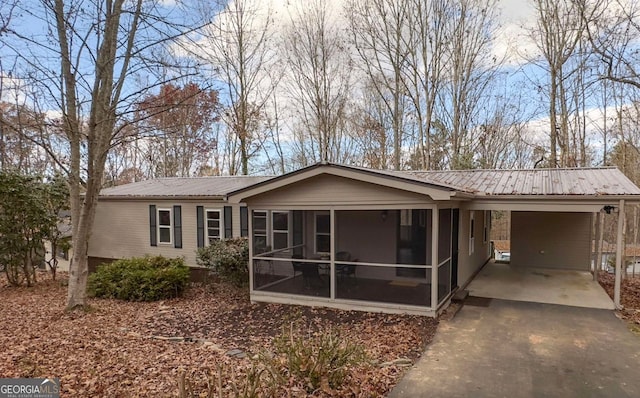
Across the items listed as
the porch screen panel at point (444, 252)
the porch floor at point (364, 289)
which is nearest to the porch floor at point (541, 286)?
the porch screen panel at point (444, 252)

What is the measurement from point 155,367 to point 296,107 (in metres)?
18.0

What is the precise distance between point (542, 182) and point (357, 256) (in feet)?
16.2

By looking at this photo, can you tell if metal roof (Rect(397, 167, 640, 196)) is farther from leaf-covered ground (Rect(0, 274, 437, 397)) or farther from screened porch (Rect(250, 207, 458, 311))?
leaf-covered ground (Rect(0, 274, 437, 397))

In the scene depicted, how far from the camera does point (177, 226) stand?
12766 mm

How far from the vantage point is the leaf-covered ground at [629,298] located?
7.41m

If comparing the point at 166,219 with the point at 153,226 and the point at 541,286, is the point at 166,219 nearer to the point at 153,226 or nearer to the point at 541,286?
the point at 153,226

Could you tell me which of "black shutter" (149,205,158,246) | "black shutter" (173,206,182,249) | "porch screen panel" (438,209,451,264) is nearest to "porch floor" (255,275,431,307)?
"porch screen panel" (438,209,451,264)

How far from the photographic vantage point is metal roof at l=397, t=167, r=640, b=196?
26.7ft

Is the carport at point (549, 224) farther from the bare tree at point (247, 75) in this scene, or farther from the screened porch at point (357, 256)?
the bare tree at point (247, 75)

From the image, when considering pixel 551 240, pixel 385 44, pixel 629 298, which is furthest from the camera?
pixel 385 44

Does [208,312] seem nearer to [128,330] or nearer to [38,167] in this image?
[128,330]

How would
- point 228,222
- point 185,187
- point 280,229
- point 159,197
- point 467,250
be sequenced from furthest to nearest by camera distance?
point 185,187 → point 159,197 → point 228,222 → point 280,229 → point 467,250

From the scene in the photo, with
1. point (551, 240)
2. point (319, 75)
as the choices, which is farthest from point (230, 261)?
point (319, 75)

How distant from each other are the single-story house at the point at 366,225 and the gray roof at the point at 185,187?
0.17ft
